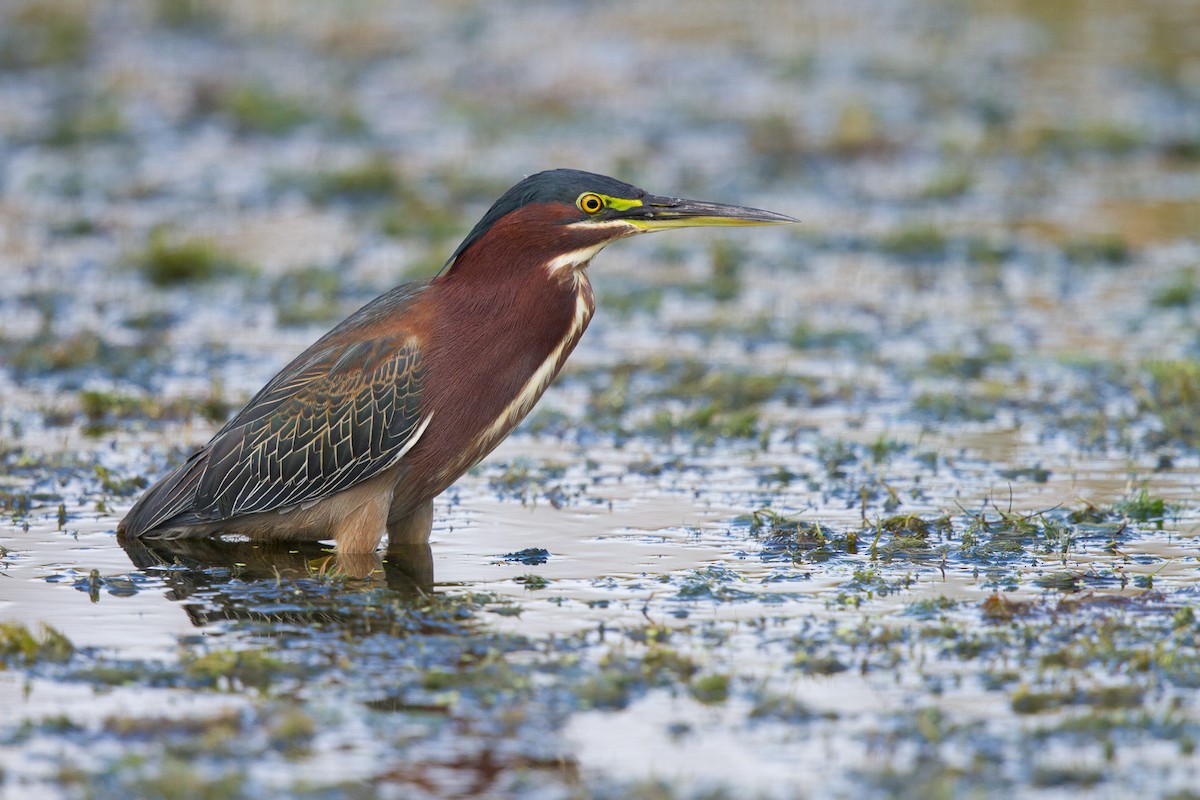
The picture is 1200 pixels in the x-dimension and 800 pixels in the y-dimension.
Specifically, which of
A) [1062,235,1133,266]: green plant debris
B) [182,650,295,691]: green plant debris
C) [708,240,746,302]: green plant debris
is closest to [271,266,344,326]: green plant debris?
[708,240,746,302]: green plant debris

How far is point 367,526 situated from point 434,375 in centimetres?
71

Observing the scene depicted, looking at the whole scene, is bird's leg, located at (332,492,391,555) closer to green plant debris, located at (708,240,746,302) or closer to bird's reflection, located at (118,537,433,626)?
bird's reflection, located at (118,537,433,626)

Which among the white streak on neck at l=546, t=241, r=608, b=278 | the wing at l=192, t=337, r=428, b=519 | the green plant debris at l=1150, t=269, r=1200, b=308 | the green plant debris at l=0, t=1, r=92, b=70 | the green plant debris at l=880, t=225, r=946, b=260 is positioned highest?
the green plant debris at l=0, t=1, r=92, b=70

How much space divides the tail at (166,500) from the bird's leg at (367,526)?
0.71m

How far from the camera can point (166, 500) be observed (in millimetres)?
7449

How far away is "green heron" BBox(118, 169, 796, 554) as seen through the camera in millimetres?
7070

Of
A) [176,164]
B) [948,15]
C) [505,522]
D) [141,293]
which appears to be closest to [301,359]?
[505,522]

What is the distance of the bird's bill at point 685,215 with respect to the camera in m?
7.13

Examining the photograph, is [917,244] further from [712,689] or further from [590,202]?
[712,689]

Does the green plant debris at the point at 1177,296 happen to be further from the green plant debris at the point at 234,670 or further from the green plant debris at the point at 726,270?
the green plant debris at the point at 234,670

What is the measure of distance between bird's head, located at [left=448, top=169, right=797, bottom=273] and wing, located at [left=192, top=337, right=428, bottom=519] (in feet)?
1.83

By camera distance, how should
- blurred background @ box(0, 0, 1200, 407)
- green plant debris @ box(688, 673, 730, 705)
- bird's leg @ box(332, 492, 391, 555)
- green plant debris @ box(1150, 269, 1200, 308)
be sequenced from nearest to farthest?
green plant debris @ box(688, 673, 730, 705) < bird's leg @ box(332, 492, 391, 555) < green plant debris @ box(1150, 269, 1200, 308) < blurred background @ box(0, 0, 1200, 407)

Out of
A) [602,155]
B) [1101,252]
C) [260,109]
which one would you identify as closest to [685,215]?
[1101,252]

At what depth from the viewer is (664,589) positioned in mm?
6844
